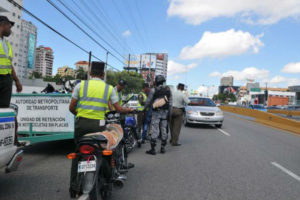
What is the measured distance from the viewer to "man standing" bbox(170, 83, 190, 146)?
8.06 metres

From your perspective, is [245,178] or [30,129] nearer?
[245,178]

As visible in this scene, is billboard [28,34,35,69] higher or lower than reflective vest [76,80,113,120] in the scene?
higher

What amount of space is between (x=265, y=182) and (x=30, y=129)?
474cm

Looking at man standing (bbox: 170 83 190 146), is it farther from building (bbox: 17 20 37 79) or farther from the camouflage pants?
building (bbox: 17 20 37 79)

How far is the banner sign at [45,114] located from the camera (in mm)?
5613

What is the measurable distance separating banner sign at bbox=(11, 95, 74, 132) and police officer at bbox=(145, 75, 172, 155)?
198 cm

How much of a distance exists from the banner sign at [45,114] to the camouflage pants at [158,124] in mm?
2026

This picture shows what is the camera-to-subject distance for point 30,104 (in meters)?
5.62

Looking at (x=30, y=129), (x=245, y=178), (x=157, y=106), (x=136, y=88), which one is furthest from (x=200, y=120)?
(x=136, y=88)

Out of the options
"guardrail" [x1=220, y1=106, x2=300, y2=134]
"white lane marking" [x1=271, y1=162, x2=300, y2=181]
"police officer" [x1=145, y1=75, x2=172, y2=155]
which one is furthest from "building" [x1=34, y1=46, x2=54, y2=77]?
"white lane marking" [x1=271, y1=162, x2=300, y2=181]

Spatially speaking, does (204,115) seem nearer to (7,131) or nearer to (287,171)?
(287,171)

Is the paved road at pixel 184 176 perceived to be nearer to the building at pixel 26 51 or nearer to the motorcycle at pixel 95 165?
the motorcycle at pixel 95 165

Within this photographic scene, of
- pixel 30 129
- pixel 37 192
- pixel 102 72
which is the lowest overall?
pixel 37 192

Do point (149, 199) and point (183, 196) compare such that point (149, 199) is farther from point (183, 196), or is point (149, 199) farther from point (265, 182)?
point (265, 182)
